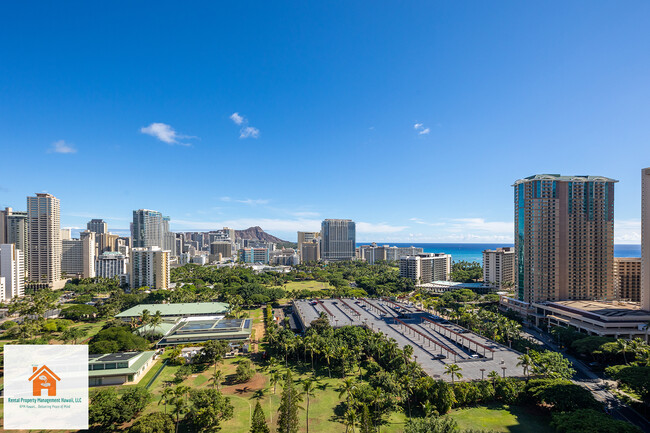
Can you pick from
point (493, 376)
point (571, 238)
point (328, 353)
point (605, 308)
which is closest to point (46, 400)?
point (328, 353)

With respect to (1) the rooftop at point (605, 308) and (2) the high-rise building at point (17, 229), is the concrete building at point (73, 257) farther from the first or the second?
(1) the rooftop at point (605, 308)

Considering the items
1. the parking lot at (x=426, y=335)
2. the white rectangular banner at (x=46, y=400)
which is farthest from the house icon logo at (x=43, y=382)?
the parking lot at (x=426, y=335)

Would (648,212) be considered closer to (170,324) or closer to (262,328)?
(262,328)

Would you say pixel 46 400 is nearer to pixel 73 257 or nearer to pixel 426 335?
pixel 426 335

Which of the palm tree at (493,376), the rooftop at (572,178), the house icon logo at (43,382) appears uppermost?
the rooftop at (572,178)

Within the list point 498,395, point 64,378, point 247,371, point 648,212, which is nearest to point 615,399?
point 498,395

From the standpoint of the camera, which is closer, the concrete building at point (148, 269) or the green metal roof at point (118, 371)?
the green metal roof at point (118, 371)

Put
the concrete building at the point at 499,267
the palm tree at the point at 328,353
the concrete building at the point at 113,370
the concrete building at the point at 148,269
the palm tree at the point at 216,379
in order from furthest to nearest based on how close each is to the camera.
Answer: the concrete building at the point at 499,267, the concrete building at the point at 148,269, the palm tree at the point at 328,353, the concrete building at the point at 113,370, the palm tree at the point at 216,379
